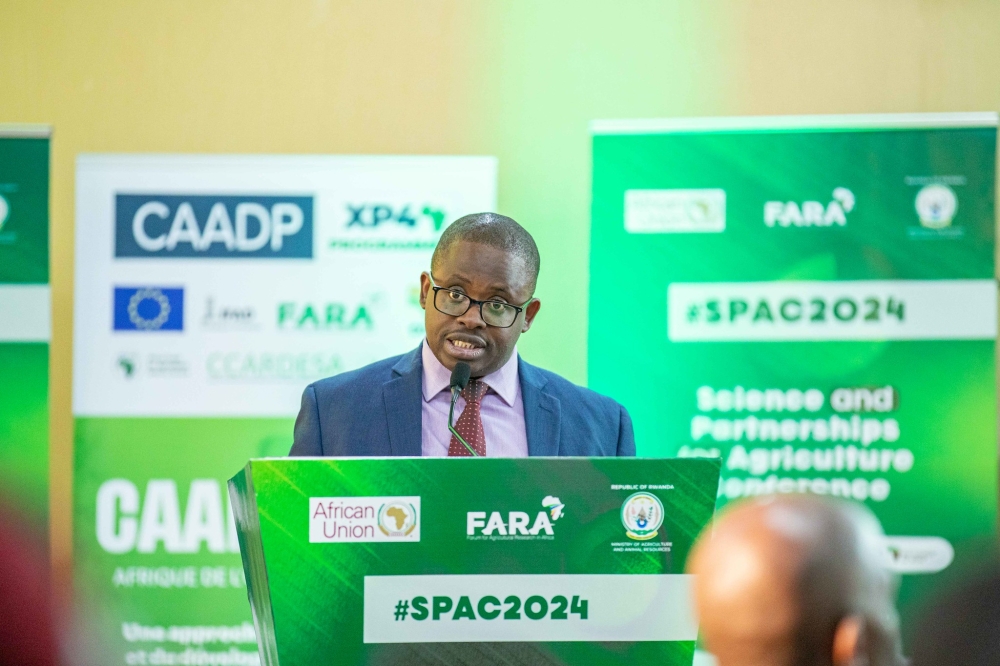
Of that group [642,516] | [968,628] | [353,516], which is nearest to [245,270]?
[353,516]

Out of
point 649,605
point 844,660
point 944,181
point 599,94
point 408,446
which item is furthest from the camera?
point 599,94

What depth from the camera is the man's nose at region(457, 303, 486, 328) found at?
277cm

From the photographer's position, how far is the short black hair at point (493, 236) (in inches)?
112

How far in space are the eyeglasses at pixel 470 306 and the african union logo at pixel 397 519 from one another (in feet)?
3.12

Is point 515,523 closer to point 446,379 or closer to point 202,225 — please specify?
point 446,379

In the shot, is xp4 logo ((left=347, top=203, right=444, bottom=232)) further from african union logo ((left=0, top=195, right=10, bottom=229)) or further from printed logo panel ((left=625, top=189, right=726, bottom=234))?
african union logo ((left=0, top=195, right=10, bottom=229))

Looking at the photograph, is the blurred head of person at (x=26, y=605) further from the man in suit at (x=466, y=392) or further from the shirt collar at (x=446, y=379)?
the shirt collar at (x=446, y=379)


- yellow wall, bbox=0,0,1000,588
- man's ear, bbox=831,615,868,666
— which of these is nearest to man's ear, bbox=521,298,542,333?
yellow wall, bbox=0,0,1000,588

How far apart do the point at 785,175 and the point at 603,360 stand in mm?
978

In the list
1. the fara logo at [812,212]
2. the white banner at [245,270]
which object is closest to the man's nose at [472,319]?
the white banner at [245,270]

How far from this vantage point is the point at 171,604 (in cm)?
451

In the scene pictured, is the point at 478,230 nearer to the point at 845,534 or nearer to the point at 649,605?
the point at 649,605

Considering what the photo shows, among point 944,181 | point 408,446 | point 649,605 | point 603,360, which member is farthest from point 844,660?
point 944,181

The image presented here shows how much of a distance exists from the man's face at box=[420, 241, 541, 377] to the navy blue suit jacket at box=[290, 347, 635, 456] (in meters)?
0.12
